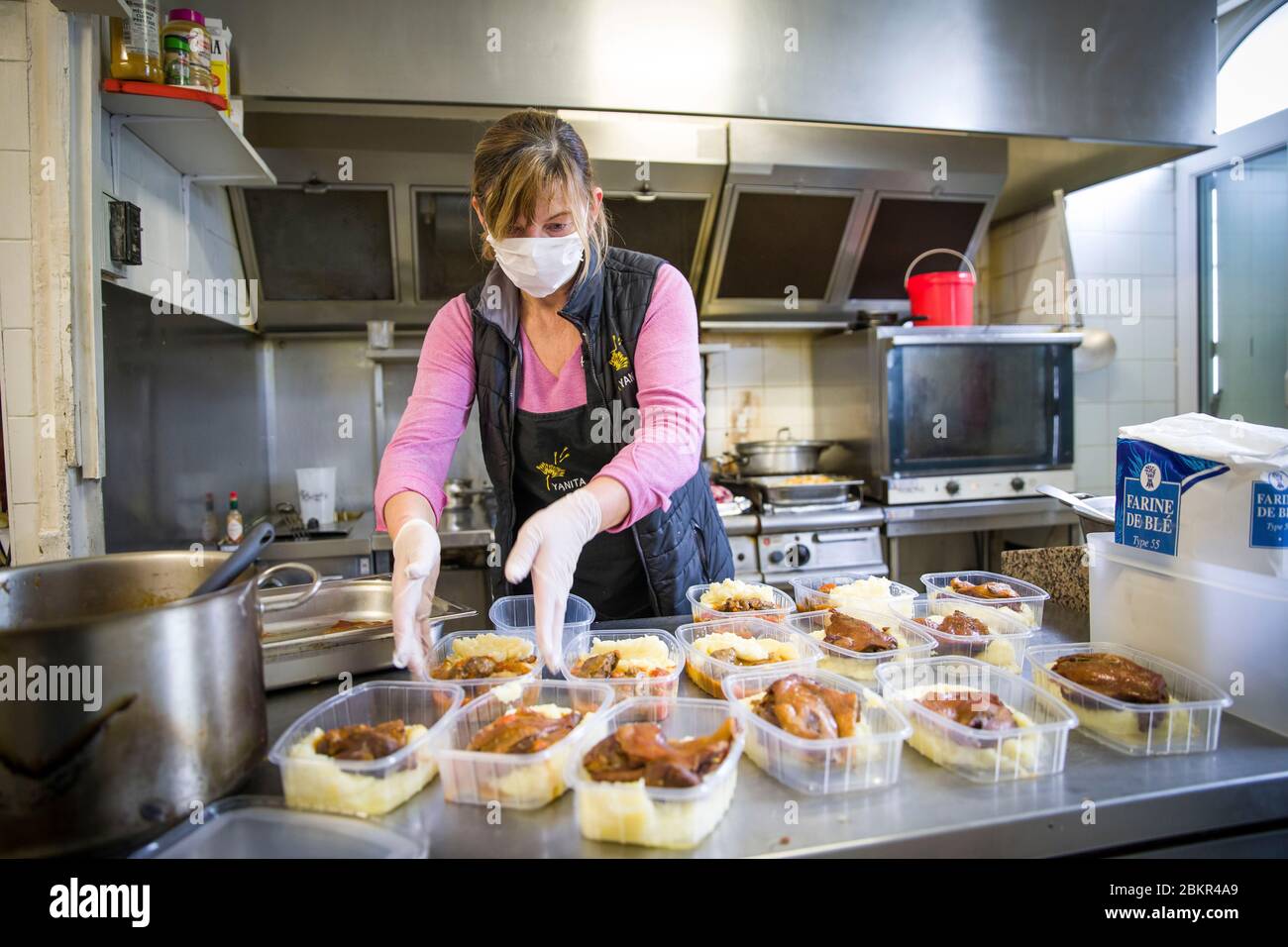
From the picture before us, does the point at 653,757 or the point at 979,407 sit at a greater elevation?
the point at 979,407

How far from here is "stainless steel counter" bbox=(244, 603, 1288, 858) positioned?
932mm

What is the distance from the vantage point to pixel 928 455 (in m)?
4.01

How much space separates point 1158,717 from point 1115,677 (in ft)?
0.29

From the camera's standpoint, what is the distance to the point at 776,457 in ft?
14.2

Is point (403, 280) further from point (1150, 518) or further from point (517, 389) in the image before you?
point (1150, 518)

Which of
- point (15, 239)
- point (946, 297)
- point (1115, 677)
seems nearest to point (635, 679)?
point (1115, 677)

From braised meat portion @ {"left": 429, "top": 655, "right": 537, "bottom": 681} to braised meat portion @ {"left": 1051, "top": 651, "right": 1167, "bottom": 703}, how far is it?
0.96 metres

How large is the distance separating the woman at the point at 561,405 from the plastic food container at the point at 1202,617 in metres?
0.90

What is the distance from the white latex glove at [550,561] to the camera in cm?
138

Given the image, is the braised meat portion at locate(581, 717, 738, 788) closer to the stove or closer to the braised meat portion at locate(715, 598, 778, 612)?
the braised meat portion at locate(715, 598, 778, 612)

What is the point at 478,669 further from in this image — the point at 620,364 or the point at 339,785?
the point at 620,364

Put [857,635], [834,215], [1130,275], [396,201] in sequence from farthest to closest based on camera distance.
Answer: [1130,275] → [834,215] → [396,201] → [857,635]

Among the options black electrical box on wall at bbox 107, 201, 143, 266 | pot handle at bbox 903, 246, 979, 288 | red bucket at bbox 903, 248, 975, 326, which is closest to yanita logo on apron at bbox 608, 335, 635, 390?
black electrical box on wall at bbox 107, 201, 143, 266
